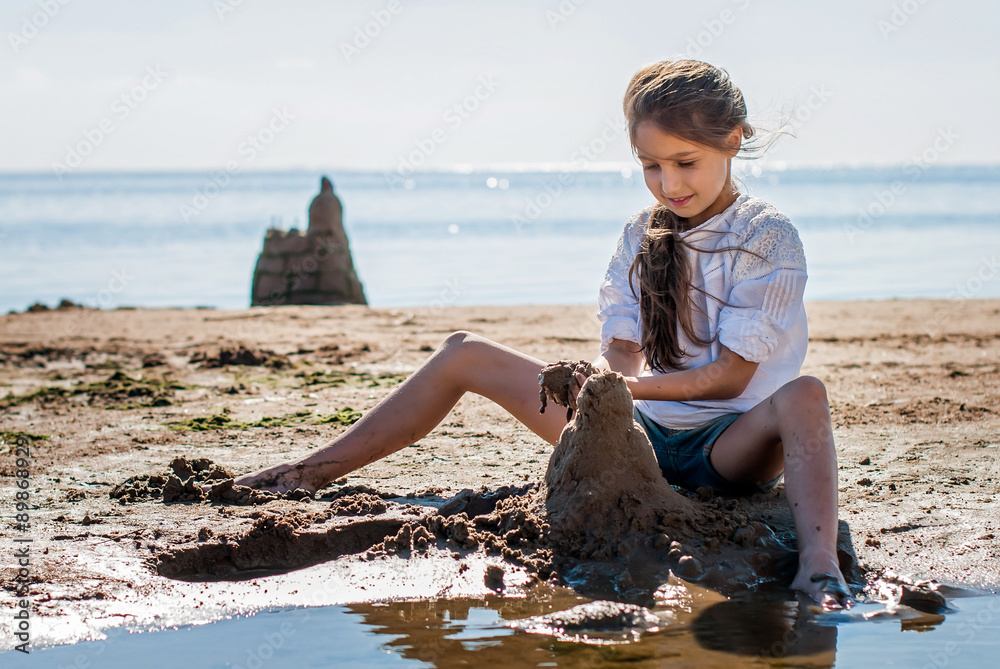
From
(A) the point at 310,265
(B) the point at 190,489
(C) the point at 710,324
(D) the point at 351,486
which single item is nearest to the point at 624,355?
(C) the point at 710,324

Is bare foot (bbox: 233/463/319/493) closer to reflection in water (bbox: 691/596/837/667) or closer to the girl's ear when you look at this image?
reflection in water (bbox: 691/596/837/667)

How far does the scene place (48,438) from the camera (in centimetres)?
381

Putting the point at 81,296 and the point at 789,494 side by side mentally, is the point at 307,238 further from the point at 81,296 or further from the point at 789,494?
the point at 789,494

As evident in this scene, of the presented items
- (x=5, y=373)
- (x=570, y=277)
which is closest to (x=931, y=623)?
(x=5, y=373)

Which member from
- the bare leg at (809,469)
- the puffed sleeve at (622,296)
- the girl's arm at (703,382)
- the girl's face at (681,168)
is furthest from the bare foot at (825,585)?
the girl's face at (681,168)

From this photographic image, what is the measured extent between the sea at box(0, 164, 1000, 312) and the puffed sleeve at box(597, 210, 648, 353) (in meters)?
0.36

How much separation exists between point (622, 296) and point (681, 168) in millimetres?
479

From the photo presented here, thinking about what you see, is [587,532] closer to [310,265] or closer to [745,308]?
[745,308]

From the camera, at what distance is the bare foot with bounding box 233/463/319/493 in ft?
9.44

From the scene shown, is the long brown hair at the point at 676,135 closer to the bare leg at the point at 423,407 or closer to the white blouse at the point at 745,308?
the white blouse at the point at 745,308

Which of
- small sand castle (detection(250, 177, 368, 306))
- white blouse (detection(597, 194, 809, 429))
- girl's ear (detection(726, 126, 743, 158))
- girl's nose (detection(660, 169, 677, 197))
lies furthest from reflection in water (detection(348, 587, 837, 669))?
small sand castle (detection(250, 177, 368, 306))

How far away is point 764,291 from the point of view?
2422 millimetres

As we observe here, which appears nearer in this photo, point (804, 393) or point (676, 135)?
point (804, 393)

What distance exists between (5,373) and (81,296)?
6904 mm
